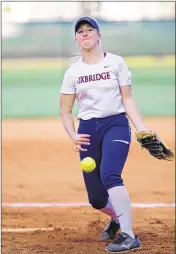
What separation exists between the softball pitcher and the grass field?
12327 millimetres

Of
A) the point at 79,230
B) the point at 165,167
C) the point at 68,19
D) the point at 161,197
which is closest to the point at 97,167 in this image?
the point at 79,230

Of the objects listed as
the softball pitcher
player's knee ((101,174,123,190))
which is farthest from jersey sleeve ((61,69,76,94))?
player's knee ((101,174,123,190))

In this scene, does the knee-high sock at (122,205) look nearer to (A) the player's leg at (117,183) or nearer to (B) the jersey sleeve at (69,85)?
(A) the player's leg at (117,183)

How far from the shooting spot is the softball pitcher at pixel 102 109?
500cm

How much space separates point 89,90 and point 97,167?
0.59m

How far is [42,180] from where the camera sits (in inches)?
392

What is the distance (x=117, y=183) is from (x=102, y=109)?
1.84 ft

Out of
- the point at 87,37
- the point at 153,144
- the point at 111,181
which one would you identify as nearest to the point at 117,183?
the point at 111,181

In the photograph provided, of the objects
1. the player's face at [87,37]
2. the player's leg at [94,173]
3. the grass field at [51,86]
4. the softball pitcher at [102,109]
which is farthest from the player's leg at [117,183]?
the grass field at [51,86]

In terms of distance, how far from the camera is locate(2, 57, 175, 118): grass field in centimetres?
1789

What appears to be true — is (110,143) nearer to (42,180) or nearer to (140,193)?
(140,193)

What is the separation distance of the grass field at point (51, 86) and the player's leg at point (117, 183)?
41.0 feet

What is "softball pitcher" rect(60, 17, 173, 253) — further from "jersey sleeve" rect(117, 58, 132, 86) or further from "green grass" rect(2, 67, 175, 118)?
"green grass" rect(2, 67, 175, 118)

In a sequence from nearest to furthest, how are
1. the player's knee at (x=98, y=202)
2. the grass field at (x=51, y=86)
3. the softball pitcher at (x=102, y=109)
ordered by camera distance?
the softball pitcher at (x=102, y=109)
the player's knee at (x=98, y=202)
the grass field at (x=51, y=86)
